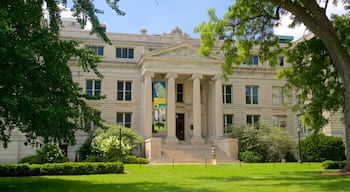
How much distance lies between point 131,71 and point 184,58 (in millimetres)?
6414

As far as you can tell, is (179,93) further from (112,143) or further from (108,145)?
(108,145)

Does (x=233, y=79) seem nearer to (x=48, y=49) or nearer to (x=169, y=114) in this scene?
(x=169, y=114)

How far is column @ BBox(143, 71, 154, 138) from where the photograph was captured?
4141 cm

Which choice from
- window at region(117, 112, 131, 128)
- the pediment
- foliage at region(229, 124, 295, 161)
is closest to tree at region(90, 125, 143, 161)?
window at region(117, 112, 131, 128)

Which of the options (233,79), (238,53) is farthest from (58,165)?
(233,79)

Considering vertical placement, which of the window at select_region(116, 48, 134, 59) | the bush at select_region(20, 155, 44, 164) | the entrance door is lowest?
the bush at select_region(20, 155, 44, 164)

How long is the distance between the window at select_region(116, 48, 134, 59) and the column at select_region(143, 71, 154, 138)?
589 centimetres

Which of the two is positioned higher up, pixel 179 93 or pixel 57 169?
pixel 179 93

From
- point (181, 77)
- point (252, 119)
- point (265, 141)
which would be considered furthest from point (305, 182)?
point (252, 119)

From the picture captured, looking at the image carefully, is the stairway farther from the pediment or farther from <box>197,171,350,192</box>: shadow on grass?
<box>197,171,350,192</box>: shadow on grass

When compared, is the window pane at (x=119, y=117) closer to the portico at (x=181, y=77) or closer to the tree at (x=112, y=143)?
the portico at (x=181, y=77)

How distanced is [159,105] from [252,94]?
1238cm

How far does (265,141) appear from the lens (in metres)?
39.9

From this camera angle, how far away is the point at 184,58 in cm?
4259
